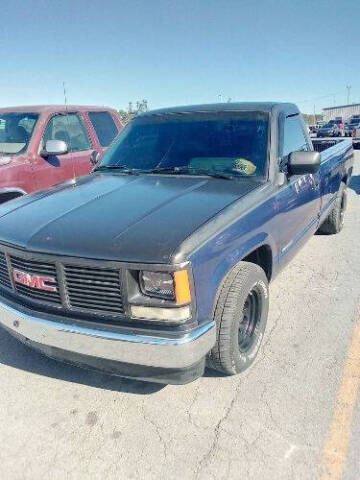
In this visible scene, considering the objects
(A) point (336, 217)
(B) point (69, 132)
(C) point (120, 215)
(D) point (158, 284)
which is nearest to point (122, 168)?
(C) point (120, 215)

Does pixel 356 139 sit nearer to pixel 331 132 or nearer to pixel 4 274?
pixel 331 132

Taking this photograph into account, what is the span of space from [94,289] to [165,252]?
1.58 feet

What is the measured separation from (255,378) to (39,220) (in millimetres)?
1827

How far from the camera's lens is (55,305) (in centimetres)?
249

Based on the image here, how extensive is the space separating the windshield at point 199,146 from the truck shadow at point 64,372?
1.72 meters

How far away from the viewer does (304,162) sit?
132 inches

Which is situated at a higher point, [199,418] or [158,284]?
[158,284]

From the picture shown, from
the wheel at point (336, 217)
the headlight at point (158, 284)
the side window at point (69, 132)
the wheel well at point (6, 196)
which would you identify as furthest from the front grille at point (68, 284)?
the wheel at point (336, 217)

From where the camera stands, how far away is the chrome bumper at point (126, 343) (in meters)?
2.24

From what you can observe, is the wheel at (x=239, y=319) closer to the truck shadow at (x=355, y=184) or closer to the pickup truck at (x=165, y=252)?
the pickup truck at (x=165, y=252)

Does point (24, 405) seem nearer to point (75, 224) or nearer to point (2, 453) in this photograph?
point (2, 453)

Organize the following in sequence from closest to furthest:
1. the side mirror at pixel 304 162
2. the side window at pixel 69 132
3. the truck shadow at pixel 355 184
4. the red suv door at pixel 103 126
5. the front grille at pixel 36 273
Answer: the front grille at pixel 36 273
the side mirror at pixel 304 162
the side window at pixel 69 132
the red suv door at pixel 103 126
the truck shadow at pixel 355 184

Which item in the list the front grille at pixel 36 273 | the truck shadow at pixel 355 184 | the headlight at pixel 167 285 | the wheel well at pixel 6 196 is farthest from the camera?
the truck shadow at pixel 355 184

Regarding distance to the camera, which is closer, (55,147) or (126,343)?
(126,343)
